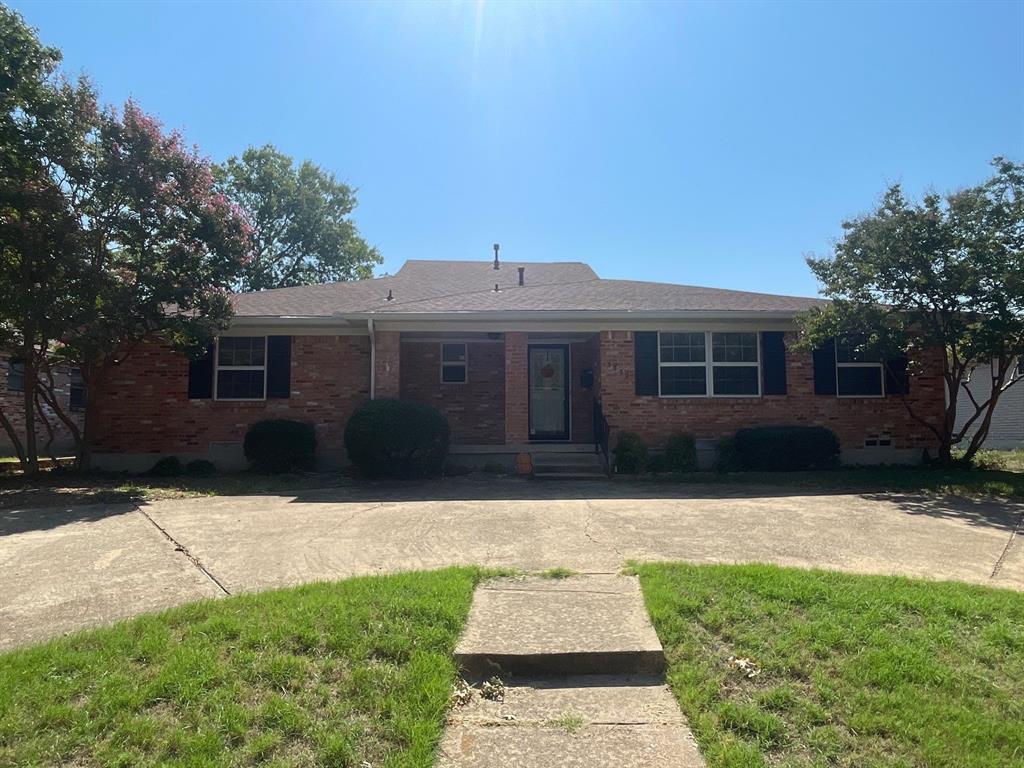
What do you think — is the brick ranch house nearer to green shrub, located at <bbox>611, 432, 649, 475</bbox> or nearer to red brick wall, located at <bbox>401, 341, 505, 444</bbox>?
green shrub, located at <bbox>611, 432, 649, 475</bbox>

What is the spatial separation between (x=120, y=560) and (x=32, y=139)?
7.60 metres

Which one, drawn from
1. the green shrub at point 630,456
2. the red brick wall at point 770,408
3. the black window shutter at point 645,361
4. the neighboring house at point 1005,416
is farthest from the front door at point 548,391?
the neighboring house at point 1005,416

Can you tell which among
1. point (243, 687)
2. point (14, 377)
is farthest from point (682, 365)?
point (14, 377)

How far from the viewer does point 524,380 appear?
1217cm

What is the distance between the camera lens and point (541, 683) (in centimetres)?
336

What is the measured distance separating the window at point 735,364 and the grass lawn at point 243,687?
378 inches

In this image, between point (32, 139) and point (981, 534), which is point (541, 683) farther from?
point (32, 139)

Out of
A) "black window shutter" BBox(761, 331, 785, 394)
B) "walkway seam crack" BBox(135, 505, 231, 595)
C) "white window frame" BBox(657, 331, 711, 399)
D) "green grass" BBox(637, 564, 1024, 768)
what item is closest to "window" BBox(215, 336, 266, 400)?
"walkway seam crack" BBox(135, 505, 231, 595)

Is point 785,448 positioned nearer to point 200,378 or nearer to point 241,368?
point 241,368

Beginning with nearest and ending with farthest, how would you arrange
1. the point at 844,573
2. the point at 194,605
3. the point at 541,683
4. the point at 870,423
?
the point at 541,683, the point at 194,605, the point at 844,573, the point at 870,423

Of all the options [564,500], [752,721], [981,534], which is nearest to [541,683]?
[752,721]

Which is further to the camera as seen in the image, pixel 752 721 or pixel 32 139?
pixel 32 139

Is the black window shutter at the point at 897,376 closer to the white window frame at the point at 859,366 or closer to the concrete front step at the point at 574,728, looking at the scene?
the white window frame at the point at 859,366

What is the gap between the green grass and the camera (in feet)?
9.05
